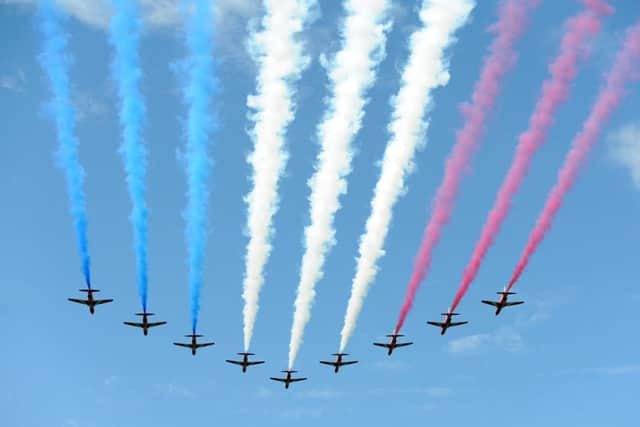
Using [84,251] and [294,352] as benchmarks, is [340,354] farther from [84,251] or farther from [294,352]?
[84,251]

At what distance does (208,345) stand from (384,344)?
1295 cm

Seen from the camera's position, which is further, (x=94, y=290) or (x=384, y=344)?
(x=384, y=344)

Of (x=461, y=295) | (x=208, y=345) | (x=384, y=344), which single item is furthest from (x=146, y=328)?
(x=461, y=295)

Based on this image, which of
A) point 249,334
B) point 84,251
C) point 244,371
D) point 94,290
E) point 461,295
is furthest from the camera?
point 244,371

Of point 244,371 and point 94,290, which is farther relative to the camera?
point 244,371

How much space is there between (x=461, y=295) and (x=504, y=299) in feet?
37.8

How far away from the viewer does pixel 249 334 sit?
164 feet

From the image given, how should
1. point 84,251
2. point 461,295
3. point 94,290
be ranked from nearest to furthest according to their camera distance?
point 84,251 < point 461,295 < point 94,290

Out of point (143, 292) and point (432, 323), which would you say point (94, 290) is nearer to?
point (143, 292)

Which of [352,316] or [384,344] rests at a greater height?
[384,344]

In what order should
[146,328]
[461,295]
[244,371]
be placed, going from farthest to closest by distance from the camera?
[244,371] → [146,328] → [461,295]

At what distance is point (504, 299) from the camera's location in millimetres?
55094

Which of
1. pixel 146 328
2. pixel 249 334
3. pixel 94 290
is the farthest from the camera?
pixel 146 328

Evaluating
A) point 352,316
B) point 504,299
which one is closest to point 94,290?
point 352,316
